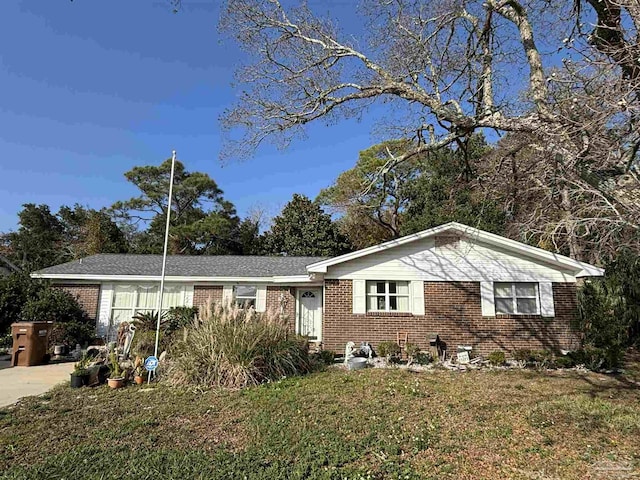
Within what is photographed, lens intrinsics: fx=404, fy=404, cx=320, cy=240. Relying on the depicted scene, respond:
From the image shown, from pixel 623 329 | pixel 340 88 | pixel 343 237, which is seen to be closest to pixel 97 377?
pixel 340 88

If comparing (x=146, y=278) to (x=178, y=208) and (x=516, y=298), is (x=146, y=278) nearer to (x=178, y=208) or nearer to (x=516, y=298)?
(x=516, y=298)

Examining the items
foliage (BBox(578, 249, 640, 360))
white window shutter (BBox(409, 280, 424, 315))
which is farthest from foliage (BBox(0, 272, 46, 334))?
foliage (BBox(578, 249, 640, 360))

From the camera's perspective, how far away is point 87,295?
13.9m

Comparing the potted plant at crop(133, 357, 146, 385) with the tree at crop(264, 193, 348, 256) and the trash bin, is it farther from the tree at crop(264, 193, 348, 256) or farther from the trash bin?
the tree at crop(264, 193, 348, 256)

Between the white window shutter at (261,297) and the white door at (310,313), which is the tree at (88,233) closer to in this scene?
the white window shutter at (261,297)

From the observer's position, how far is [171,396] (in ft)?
22.4

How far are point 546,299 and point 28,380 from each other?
42.4 ft

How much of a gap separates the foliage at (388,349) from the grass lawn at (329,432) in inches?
117

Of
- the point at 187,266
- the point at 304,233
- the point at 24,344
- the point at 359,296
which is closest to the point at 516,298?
the point at 359,296

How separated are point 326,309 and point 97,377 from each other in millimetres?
5925

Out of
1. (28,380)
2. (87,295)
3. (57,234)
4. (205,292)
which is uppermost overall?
Result: (57,234)

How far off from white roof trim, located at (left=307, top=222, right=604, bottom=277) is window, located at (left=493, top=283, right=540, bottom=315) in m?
0.93

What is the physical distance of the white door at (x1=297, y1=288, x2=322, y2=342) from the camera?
1386 cm

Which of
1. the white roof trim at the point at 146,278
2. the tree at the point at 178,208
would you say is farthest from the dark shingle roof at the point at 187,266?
the tree at the point at 178,208
